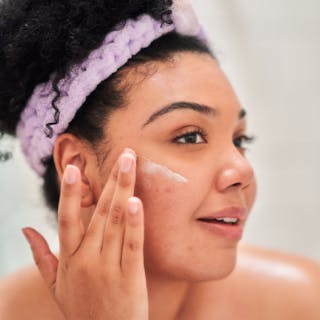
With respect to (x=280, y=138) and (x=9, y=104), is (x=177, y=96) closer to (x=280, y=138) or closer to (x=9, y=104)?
(x=9, y=104)

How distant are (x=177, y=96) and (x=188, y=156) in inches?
4.4

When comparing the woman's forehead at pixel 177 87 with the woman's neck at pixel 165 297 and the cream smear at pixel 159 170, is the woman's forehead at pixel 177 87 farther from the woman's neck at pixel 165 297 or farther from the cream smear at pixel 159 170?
the woman's neck at pixel 165 297

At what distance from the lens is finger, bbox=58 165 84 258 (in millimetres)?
842

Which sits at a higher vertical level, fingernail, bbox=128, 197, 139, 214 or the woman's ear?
the woman's ear

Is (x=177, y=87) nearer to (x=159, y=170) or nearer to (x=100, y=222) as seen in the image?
(x=159, y=170)

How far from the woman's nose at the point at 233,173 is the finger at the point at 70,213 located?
0.84 feet

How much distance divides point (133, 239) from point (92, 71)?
12.8 inches

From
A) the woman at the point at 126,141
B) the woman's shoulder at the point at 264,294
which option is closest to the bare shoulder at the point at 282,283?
the woman's shoulder at the point at 264,294

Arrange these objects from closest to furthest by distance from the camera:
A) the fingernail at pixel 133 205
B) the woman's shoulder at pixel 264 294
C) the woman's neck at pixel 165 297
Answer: the fingernail at pixel 133 205, the woman's neck at pixel 165 297, the woman's shoulder at pixel 264 294

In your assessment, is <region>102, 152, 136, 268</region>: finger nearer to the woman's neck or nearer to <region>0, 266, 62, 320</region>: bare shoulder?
the woman's neck

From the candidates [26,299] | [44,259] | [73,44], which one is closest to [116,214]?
[44,259]

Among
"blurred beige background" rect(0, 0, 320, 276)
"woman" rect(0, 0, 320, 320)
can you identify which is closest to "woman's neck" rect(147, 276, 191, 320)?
"woman" rect(0, 0, 320, 320)

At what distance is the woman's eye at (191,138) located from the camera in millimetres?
952

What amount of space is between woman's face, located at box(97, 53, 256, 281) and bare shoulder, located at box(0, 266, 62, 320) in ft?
1.03
